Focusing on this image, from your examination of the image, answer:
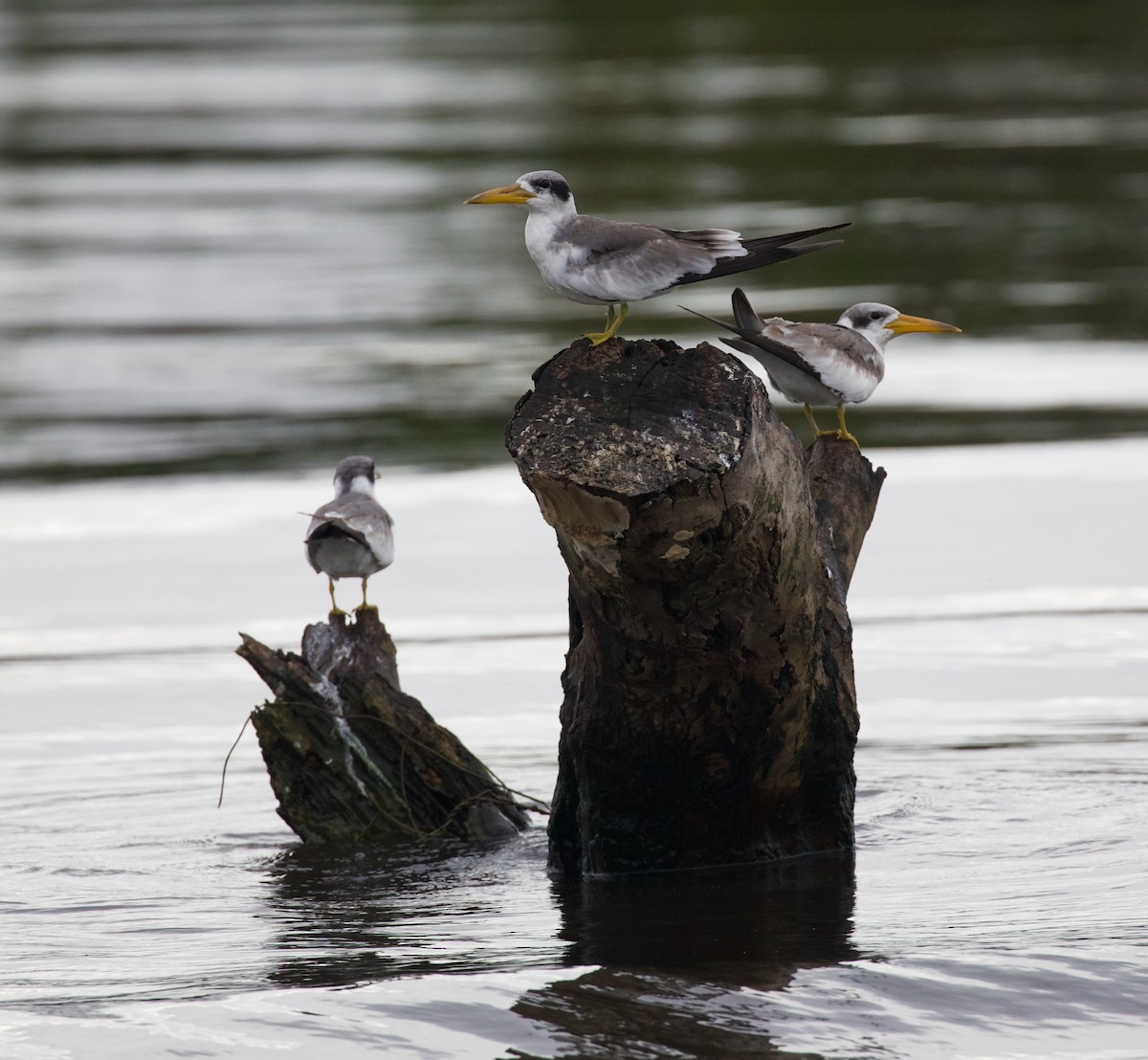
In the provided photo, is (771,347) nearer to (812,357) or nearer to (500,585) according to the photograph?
(812,357)

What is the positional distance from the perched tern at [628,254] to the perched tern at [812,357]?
0.34 metres

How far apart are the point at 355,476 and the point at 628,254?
2085 mm

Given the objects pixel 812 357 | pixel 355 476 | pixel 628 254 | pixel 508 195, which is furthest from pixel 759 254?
pixel 355 476

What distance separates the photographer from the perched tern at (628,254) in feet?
21.6

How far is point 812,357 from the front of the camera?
724 centimetres

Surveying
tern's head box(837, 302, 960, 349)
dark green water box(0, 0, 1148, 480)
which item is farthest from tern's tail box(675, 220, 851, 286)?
dark green water box(0, 0, 1148, 480)

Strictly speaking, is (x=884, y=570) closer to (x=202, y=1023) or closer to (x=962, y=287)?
(x=202, y=1023)

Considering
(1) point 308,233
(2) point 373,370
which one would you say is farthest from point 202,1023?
(1) point 308,233

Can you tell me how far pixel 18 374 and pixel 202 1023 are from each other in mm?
11891

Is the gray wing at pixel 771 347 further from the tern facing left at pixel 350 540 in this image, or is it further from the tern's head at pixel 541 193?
the tern facing left at pixel 350 540

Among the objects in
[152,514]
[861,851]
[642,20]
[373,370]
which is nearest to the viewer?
[861,851]

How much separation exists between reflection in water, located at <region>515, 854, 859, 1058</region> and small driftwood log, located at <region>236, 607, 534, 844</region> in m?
0.81

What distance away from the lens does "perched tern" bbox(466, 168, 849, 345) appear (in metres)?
6.59

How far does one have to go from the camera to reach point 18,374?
16656 mm
